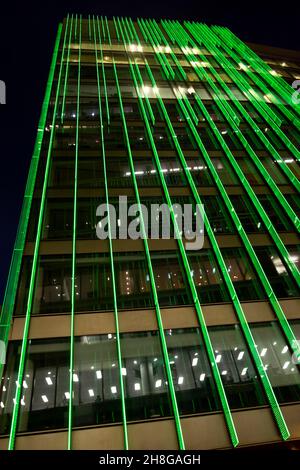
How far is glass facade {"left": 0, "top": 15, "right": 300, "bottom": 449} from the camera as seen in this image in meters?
9.16

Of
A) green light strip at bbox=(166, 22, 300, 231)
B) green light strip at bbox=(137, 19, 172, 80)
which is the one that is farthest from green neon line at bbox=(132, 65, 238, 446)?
green light strip at bbox=(137, 19, 172, 80)

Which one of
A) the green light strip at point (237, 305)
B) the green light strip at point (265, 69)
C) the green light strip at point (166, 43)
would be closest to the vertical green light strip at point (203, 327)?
the green light strip at point (237, 305)

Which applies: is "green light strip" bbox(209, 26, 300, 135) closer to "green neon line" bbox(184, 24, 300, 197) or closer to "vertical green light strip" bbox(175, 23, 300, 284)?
"green neon line" bbox(184, 24, 300, 197)

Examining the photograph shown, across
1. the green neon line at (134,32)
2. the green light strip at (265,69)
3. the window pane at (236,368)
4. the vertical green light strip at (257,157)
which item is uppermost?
the green neon line at (134,32)

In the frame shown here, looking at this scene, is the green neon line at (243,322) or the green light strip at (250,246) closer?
the green neon line at (243,322)

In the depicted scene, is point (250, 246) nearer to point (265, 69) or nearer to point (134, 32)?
point (265, 69)

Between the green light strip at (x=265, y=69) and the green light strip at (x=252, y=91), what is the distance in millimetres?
773

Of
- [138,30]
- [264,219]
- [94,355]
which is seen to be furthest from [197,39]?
[94,355]

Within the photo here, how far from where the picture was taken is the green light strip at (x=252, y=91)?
1753 centimetres

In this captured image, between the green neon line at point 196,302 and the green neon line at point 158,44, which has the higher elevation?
the green neon line at point 158,44

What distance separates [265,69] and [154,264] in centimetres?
1990

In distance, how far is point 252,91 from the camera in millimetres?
21484

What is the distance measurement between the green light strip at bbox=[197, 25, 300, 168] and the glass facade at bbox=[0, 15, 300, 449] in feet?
0.39

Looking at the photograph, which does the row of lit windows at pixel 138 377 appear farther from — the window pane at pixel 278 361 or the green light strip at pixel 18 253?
the green light strip at pixel 18 253
